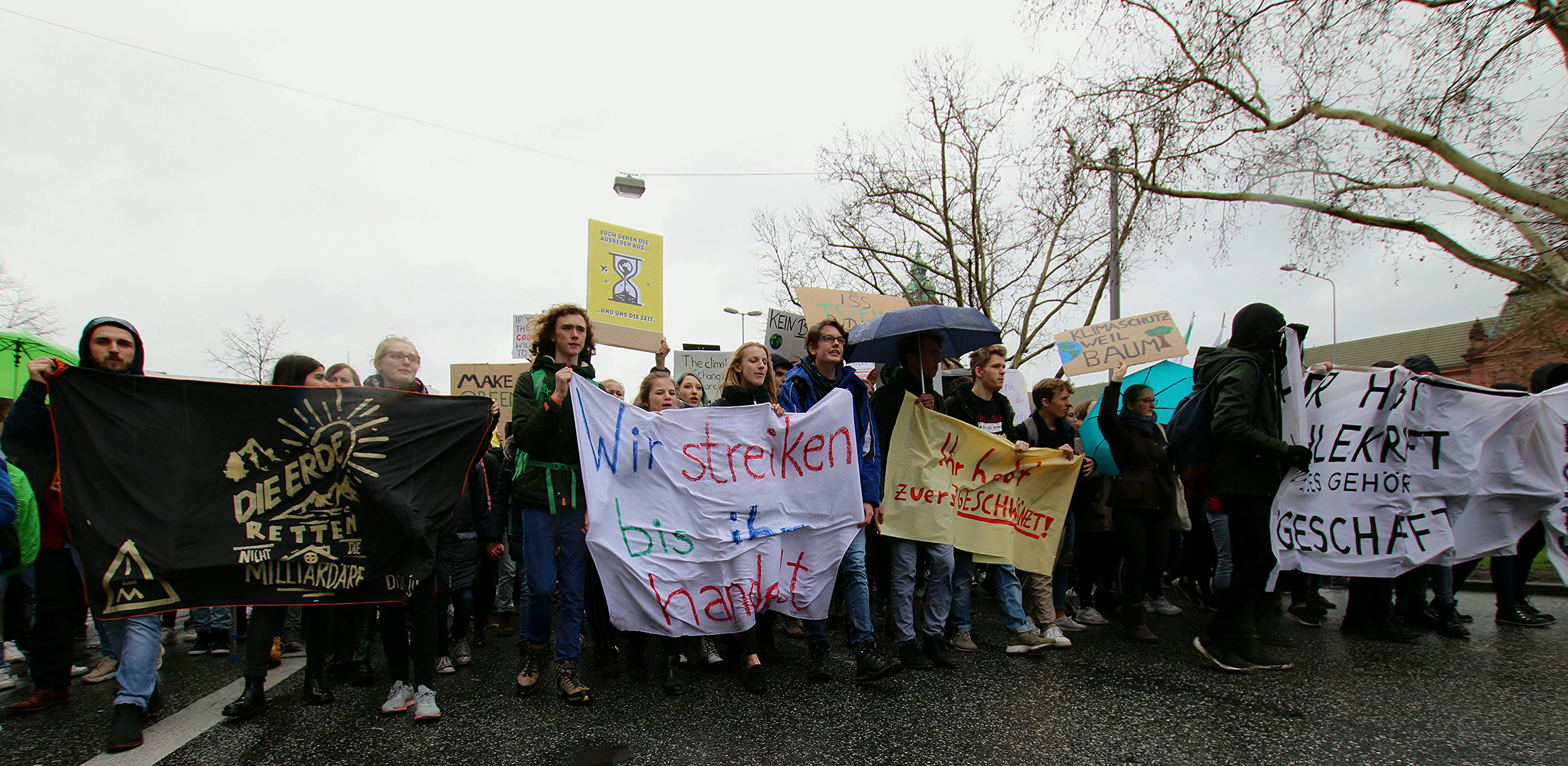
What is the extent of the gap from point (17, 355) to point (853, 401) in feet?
17.5

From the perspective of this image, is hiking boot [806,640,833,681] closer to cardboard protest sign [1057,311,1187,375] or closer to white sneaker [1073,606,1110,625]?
white sneaker [1073,606,1110,625]

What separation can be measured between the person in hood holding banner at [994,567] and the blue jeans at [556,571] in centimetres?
233

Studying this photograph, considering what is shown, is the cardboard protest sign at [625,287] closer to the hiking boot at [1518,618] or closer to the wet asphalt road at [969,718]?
the wet asphalt road at [969,718]

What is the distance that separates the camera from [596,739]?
10.6 feet

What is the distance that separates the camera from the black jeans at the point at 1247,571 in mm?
4168

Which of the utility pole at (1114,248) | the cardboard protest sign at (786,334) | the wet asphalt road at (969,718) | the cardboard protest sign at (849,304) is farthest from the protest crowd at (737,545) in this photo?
the utility pole at (1114,248)

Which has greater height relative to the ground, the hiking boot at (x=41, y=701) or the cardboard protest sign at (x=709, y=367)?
the cardboard protest sign at (x=709, y=367)

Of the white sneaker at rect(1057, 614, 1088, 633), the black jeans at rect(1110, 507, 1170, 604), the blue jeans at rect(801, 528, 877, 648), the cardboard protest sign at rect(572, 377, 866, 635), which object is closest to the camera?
the cardboard protest sign at rect(572, 377, 866, 635)

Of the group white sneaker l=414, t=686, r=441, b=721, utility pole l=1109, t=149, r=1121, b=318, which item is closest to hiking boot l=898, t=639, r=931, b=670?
white sneaker l=414, t=686, r=441, b=721

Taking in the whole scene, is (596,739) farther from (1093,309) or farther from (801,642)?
(1093,309)

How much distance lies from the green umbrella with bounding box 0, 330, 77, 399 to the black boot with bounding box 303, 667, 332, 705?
8.83 feet

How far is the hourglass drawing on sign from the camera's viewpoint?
8.44 m

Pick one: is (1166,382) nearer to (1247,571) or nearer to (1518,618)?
(1518,618)

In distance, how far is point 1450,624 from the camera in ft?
16.4
